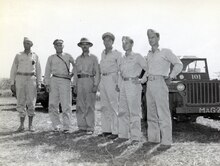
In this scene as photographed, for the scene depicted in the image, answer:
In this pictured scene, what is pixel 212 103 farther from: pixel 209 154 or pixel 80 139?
pixel 80 139

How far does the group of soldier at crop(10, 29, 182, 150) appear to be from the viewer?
623 centimetres

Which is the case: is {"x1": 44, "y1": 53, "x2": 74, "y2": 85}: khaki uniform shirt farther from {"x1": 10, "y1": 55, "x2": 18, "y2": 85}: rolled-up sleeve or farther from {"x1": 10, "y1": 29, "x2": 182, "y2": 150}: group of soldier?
{"x1": 10, "y1": 55, "x2": 18, "y2": 85}: rolled-up sleeve

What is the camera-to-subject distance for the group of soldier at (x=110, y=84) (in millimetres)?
6230

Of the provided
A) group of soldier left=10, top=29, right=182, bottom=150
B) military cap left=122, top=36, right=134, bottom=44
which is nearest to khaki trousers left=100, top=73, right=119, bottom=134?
group of soldier left=10, top=29, right=182, bottom=150

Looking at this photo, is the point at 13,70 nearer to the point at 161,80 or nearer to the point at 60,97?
the point at 60,97

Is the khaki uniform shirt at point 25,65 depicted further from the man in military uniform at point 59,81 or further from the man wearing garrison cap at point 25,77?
the man in military uniform at point 59,81

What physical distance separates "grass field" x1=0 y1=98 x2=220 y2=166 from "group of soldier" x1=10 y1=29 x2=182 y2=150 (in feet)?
1.09

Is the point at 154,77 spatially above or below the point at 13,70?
below

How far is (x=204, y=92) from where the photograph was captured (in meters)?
7.92

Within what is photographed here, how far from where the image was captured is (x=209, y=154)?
5754 mm

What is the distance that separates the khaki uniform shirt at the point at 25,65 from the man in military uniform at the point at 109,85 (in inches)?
64.8

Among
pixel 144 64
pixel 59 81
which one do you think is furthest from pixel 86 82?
pixel 144 64

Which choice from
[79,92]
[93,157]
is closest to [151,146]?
[93,157]

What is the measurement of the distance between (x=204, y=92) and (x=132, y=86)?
2.01 meters
